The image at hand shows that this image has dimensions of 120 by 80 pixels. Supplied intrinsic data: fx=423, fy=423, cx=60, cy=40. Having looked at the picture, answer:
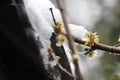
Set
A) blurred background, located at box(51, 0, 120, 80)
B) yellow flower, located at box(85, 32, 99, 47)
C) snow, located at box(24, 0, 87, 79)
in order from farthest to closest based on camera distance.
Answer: blurred background, located at box(51, 0, 120, 80) → yellow flower, located at box(85, 32, 99, 47) → snow, located at box(24, 0, 87, 79)

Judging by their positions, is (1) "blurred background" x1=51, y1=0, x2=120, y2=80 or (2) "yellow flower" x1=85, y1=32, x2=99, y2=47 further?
(1) "blurred background" x1=51, y1=0, x2=120, y2=80

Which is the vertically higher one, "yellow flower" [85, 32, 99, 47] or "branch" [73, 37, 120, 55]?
"yellow flower" [85, 32, 99, 47]

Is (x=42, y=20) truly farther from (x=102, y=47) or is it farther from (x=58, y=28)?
(x=102, y=47)

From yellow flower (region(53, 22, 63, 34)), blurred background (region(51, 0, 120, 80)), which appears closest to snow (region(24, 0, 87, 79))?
yellow flower (region(53, 22, 63, 34))

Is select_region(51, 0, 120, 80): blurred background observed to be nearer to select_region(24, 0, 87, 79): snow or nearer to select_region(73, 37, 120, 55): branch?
select_region(73, 37, 120, 55): branch

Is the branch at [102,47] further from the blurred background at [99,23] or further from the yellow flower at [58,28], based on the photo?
the blurred background at [99,23]

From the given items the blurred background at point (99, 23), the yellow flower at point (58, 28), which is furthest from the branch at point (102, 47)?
the blurred background at point (99, 23)

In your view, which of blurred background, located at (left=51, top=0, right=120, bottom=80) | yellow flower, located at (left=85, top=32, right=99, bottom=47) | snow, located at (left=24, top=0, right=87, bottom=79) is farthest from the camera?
blurred background, located at (left=51, top=0, right=120, bottom=80)

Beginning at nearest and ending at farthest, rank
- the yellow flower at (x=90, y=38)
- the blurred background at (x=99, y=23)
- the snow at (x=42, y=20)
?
the snow at (x=42, y=20)
the yellow flower at (x=90, y=38)
the blurred background at (x=99, y=23)
